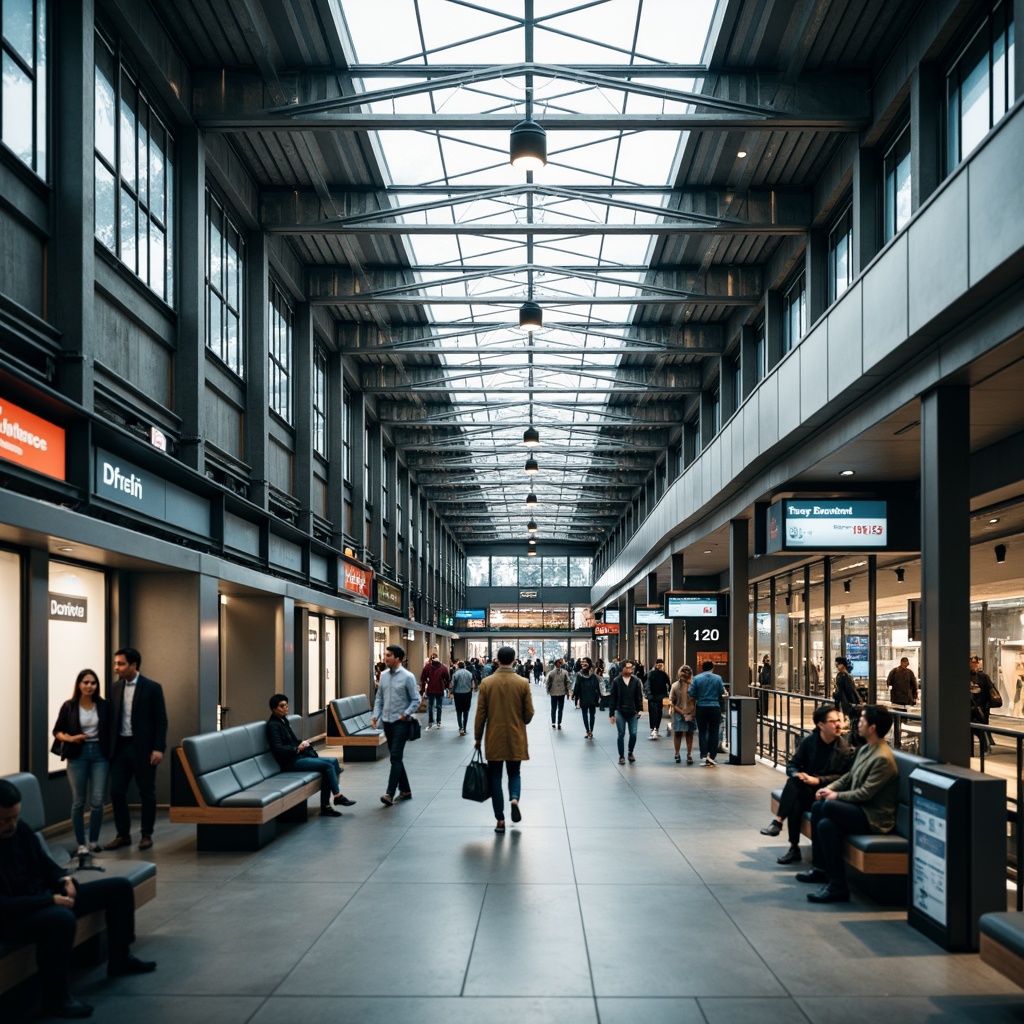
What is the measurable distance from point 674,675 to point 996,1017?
26.0m

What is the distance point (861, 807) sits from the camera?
27.5 ft

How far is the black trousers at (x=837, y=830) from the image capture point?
8.20m

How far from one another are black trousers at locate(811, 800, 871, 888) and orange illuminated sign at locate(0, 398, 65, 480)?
697 centimetres

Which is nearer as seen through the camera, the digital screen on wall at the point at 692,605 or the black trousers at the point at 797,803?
the black trousers at the point at 797,803

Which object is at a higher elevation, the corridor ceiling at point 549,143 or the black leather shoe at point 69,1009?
the corridor ceiling at point 549,143

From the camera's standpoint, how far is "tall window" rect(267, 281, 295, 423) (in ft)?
67.1

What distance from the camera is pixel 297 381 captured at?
73.7ft

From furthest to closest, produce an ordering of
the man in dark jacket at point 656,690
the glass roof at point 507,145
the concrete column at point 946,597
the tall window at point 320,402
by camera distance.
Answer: the tall window at point 320,402 < the man in dark jacket at point 656,690 < the glass roof at point 507,145 < the concrete column at point 946,597

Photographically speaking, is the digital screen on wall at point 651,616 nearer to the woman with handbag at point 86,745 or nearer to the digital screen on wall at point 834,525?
the digital screen on wall at point 834,525

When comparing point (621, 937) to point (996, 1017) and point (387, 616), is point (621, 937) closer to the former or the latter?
point (996, 1017)

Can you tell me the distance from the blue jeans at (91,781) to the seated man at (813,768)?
6027mm

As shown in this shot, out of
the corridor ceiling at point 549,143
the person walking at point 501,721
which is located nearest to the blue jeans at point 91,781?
the person walking at point 501,721

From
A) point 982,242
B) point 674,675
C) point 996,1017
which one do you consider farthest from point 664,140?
point 674,675

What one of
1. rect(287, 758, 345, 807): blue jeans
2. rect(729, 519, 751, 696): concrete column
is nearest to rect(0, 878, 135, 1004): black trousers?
rect(287, 758, 345, 807): blue jeans
